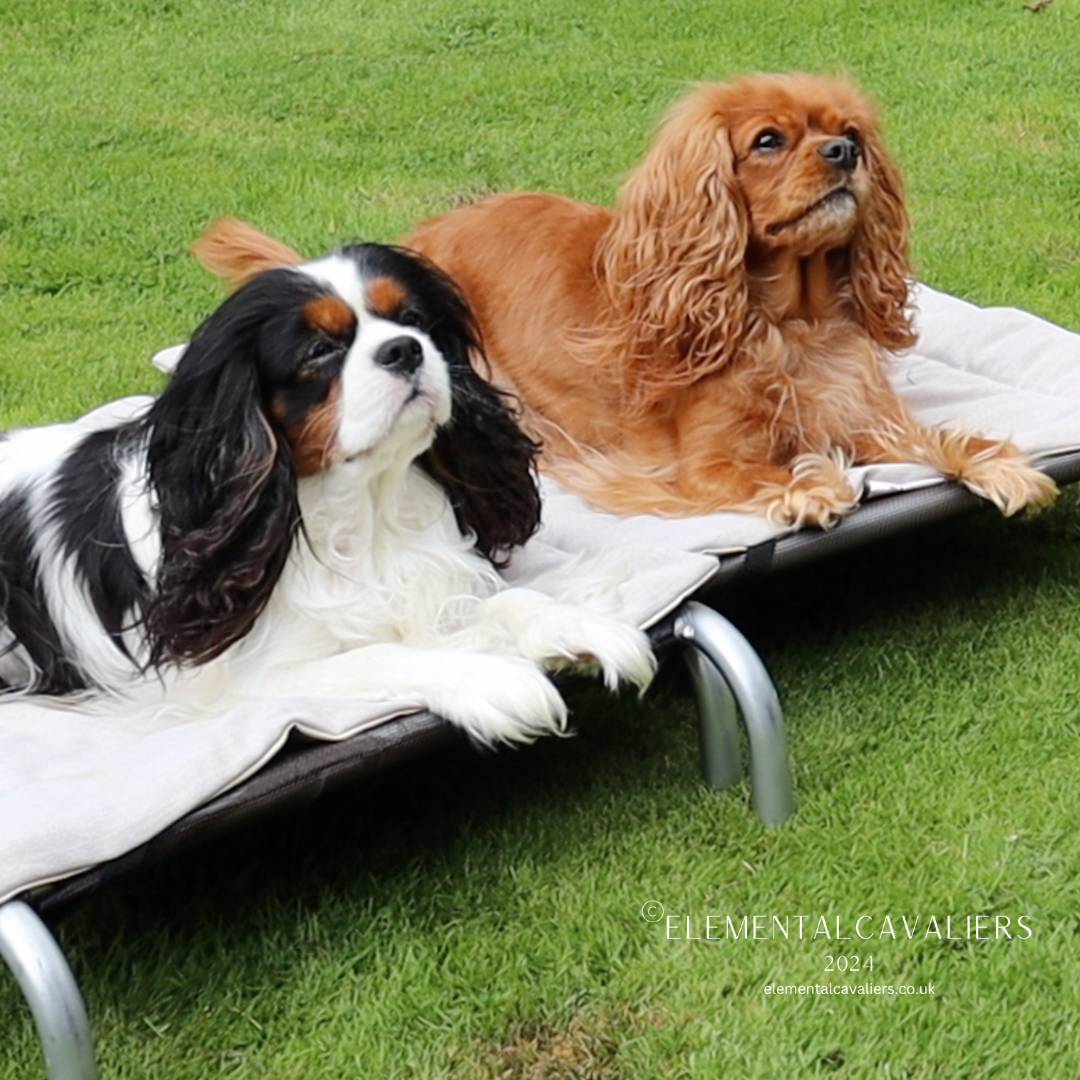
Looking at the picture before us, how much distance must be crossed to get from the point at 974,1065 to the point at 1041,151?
5.33 m

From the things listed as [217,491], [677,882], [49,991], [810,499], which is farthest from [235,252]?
[49,991]

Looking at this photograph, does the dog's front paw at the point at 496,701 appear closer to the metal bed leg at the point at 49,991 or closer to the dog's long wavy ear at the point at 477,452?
the dog's long wavy ear at the point at 477,452

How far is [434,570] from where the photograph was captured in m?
3.22

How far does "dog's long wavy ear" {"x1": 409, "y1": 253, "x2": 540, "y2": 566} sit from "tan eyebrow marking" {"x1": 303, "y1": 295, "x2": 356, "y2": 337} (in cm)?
27

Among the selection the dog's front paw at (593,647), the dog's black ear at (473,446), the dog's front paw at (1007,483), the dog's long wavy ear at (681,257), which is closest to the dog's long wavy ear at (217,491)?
the dog's black ear at (473,446)

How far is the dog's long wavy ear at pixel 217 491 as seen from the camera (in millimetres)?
2834

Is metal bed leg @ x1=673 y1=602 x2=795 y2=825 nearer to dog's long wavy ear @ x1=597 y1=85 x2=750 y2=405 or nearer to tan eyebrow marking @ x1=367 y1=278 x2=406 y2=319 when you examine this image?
tan eyebrow marking @ x1=367 y1=278 x2=406 y2=319

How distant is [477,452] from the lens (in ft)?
10.6

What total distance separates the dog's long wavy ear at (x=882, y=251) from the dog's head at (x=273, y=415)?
124cm

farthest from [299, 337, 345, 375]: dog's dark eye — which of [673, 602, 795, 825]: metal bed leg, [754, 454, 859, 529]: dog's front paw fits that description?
[754, 454, 859, 529]: dog's front paw

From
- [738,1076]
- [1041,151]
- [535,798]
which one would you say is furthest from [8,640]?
[1041,151]

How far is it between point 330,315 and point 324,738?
2.26ft

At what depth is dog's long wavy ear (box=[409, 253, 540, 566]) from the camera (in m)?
3.15

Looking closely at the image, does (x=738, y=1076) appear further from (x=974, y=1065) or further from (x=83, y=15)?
(x=83, y=15)
